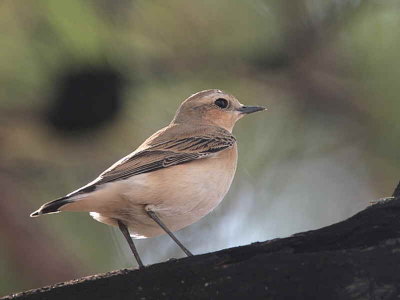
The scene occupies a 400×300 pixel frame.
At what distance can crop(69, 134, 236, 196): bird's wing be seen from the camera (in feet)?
13.4

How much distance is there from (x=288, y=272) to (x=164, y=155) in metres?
2.10

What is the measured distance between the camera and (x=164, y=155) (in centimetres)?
447

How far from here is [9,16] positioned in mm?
4062

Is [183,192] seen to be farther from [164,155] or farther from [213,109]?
[213,109]

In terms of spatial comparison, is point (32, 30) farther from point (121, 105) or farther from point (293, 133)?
point (293, 133)

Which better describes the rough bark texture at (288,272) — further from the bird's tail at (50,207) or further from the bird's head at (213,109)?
the bird's head at (213,109)

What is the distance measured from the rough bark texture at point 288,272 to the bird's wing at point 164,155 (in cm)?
123

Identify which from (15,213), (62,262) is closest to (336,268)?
(62,262)

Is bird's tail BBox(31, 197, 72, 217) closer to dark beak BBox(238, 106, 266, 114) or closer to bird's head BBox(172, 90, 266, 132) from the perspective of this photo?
bird's head BBox(172, 90, 266, 132)

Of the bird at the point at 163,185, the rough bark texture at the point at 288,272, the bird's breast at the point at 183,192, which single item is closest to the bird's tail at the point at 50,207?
the bird at the point at 163,185

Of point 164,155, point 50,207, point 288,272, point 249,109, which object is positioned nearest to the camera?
point 288,272

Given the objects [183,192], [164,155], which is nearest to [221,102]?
[164,155]

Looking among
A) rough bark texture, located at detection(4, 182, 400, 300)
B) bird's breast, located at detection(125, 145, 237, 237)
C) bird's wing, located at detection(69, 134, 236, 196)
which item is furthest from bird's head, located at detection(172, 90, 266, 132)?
rough bark texture, located at detection(4, 182, 400, 300)

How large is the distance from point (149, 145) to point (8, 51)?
3.12 feet
